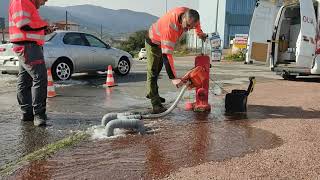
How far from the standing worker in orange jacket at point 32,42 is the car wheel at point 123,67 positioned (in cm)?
815

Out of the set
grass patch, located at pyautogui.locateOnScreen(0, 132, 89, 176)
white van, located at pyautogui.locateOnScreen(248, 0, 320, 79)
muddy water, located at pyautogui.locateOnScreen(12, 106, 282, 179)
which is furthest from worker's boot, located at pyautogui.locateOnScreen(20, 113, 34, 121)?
white van, located at pyautogui.locateOnScreen(248, 0, 320, 79)

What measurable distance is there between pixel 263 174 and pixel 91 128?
2.82 metres

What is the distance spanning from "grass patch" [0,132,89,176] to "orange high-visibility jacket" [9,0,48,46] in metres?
1.60

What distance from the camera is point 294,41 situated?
14977mm

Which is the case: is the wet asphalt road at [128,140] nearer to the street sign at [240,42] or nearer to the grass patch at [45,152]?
the grass patch at [45,152]

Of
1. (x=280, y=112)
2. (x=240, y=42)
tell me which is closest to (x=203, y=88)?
(x=280, y=112)

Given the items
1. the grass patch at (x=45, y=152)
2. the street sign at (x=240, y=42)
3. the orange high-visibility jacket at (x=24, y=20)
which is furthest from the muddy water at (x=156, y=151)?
the street sign at (x=240, y=42)

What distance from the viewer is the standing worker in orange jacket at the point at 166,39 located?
7121 mm

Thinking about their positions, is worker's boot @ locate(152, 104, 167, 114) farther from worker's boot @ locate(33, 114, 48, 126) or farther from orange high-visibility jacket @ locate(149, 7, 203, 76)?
worker's boot @ locate(33, 114, 48, 126)

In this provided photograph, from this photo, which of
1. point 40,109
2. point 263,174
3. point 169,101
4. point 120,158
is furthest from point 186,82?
point 263,174

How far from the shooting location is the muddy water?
4.54 m

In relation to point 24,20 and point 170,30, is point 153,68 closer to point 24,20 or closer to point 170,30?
point 170,30

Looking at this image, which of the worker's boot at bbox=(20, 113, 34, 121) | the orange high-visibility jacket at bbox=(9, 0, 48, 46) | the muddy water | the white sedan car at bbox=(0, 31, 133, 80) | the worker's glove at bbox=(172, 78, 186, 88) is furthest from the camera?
the white sedan car at bbox=(0, 31, 133, 80)

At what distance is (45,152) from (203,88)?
3.37 metres
